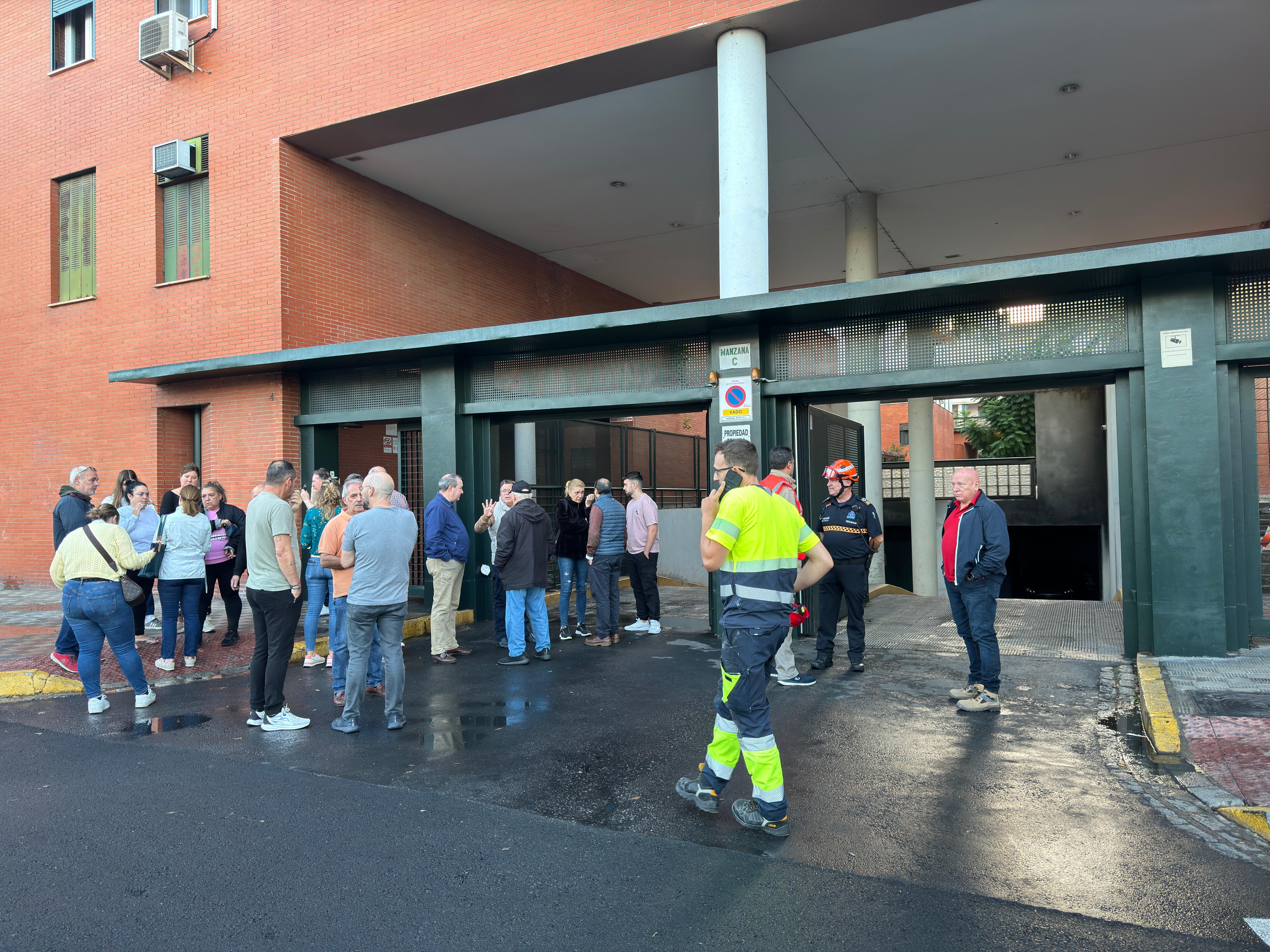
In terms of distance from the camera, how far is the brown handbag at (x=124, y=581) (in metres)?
6.45

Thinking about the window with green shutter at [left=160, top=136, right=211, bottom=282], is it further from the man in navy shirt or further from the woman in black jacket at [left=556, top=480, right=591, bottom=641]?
the woman in black jacket at [left=556, top=480, right=591, bottom=641]

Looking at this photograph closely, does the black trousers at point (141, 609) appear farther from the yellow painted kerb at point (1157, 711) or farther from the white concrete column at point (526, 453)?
the yellow painted kerb at point (1157, 711)

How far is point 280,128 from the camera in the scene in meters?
12.2

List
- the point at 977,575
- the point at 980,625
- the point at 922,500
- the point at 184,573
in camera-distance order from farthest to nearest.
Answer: the point at 922,500
the point at 184,573
the point at 980,625
the point at 977,575

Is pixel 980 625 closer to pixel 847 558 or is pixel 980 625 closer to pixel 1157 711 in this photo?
pixel 1157 711

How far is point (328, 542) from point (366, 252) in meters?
7.94

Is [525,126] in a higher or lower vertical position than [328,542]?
higher

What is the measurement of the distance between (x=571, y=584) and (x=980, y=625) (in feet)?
16.8

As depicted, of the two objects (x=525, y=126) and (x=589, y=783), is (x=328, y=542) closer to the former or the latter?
(x=589, y=783)

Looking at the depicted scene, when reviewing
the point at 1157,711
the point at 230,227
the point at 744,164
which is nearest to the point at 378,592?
the point at 1157,711

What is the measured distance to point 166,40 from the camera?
12.6 meters

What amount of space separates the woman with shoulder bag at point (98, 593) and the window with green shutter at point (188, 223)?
7.65 meters

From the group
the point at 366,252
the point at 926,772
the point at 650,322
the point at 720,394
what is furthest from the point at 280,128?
the point at 926,772

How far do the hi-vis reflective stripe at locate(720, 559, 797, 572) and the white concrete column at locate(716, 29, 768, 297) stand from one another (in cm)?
563
